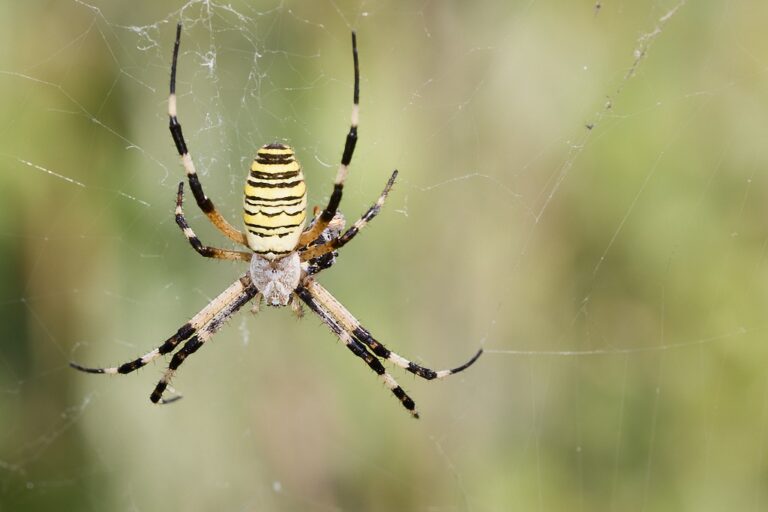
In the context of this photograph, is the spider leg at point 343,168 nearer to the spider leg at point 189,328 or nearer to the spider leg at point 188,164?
the spider leg at point 188,164

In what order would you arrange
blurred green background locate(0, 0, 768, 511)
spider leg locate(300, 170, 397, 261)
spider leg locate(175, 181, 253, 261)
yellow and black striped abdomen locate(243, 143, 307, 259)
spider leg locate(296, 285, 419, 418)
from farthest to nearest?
blurred green background locate(0, 0, 768, 511)
spider leg locate(296, 285, 419, 418)
spider leg locate(175, 181, 253, 261)
spider leg locate(300, 170, 397, 261)
yellow and black striped abdomen locate(243, 143, 307, 259)

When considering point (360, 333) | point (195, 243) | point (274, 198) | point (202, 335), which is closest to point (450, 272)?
point (360, 333)

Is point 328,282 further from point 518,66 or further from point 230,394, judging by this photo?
point 518,66

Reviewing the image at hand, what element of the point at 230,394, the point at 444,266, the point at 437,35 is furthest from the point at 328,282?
the point at 437,35

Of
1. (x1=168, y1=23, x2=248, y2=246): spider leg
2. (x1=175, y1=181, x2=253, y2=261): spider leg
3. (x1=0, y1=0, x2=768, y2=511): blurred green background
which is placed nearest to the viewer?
(x1=168, y1=23, x2=248, y2=246): spider leg

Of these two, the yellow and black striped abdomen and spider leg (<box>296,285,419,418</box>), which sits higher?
the yellow and black striped abdomen

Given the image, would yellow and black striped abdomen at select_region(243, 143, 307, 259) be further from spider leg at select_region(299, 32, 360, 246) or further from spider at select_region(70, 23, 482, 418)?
spider leg at select_region(299, 32, 360, 246)

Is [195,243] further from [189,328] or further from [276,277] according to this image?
[189,328]

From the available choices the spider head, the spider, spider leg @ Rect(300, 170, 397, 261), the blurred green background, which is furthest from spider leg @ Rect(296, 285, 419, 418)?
the blurred green background

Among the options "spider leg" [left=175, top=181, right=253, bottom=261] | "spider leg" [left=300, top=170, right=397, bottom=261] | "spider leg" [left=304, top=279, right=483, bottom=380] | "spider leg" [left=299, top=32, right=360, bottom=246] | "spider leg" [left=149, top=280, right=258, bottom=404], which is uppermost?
"spider leg" [left=299, top=32, right=360, bottom=246]
